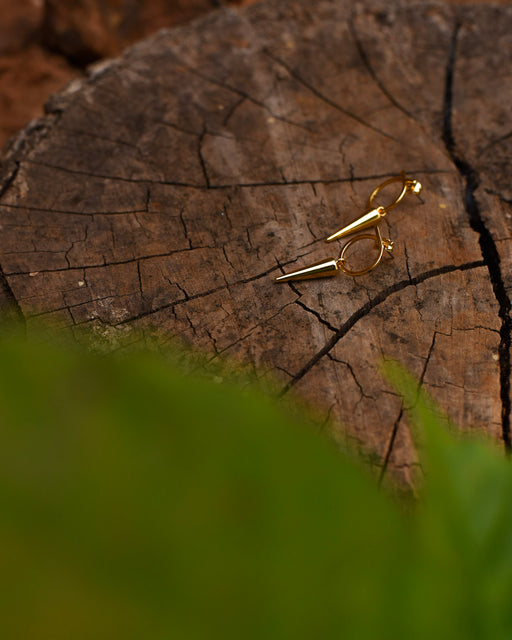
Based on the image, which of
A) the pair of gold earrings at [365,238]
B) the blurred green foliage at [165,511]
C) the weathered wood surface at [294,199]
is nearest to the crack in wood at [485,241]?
the weathered wood surface at [294,199]

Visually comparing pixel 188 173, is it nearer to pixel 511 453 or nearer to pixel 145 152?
pixel 145 152

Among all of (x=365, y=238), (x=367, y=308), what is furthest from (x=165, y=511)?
(x=365, y=238)

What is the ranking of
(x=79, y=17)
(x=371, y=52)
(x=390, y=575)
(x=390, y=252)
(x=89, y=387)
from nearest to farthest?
(x=89, y=387), (x=390, y=575), (x=390, y=252), (x=371, y=52), (x=79, y=17)

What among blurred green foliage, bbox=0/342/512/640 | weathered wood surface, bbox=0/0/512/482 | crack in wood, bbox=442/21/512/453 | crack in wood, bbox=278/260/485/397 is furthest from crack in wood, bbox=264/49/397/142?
blurred green foliage, bbox=0/342/512/640

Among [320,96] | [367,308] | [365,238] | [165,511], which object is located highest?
[320,96]

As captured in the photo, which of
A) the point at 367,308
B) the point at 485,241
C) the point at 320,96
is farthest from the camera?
the point at 320,96

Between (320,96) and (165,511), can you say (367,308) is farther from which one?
(165,511)

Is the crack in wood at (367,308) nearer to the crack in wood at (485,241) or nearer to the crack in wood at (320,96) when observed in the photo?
the crack in wood at (485,241)

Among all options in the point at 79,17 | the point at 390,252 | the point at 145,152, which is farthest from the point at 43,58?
the point at 390,252
